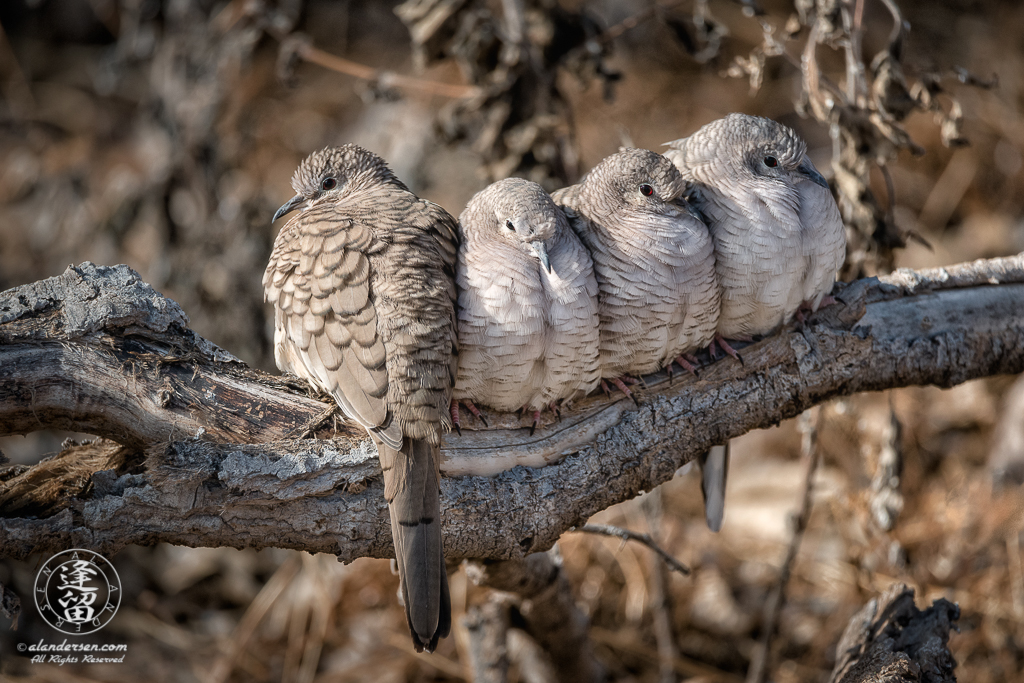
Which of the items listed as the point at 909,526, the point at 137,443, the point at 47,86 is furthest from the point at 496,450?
the point at 47,86

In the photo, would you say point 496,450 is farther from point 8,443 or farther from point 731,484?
point 8,443

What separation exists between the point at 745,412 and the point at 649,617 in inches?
87.1

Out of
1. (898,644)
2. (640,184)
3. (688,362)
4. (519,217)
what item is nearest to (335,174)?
(519,217)

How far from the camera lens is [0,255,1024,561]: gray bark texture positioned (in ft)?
6.71

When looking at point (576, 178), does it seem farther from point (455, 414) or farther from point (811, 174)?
point (455, 414)

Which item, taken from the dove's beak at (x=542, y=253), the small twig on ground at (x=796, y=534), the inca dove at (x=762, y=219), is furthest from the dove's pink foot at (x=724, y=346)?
the small twig on ground at (x=796, y=534)

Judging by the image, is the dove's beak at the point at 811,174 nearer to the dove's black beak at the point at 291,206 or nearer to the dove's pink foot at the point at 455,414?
the dove's pink foot at the point at 455,414

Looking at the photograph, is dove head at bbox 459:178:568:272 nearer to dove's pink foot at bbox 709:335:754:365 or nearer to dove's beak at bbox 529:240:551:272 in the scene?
dove's beak at bbox 529:240:551:272

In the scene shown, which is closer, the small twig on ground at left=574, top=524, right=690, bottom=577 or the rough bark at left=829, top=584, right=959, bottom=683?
the rough bark at left=829, top=584, right=959, bottom=683

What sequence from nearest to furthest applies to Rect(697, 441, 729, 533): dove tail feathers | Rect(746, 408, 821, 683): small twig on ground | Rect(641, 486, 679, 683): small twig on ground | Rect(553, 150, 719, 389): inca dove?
Rect(553, 150, 719, 389): inca dove, Rect(697, 441, 729, 533): dove tail feathers, Rect(746, 408, 821, 683): small twig on ground, Rect(641, 486, 679, 683): small twig on ground

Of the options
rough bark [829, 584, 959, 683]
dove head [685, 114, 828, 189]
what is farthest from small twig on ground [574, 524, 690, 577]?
dove head [685, 114, 828, 189]

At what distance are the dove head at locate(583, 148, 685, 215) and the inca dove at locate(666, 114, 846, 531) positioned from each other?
0.19 metres

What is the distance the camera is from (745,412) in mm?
2570

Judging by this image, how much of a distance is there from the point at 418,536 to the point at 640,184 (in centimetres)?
127
